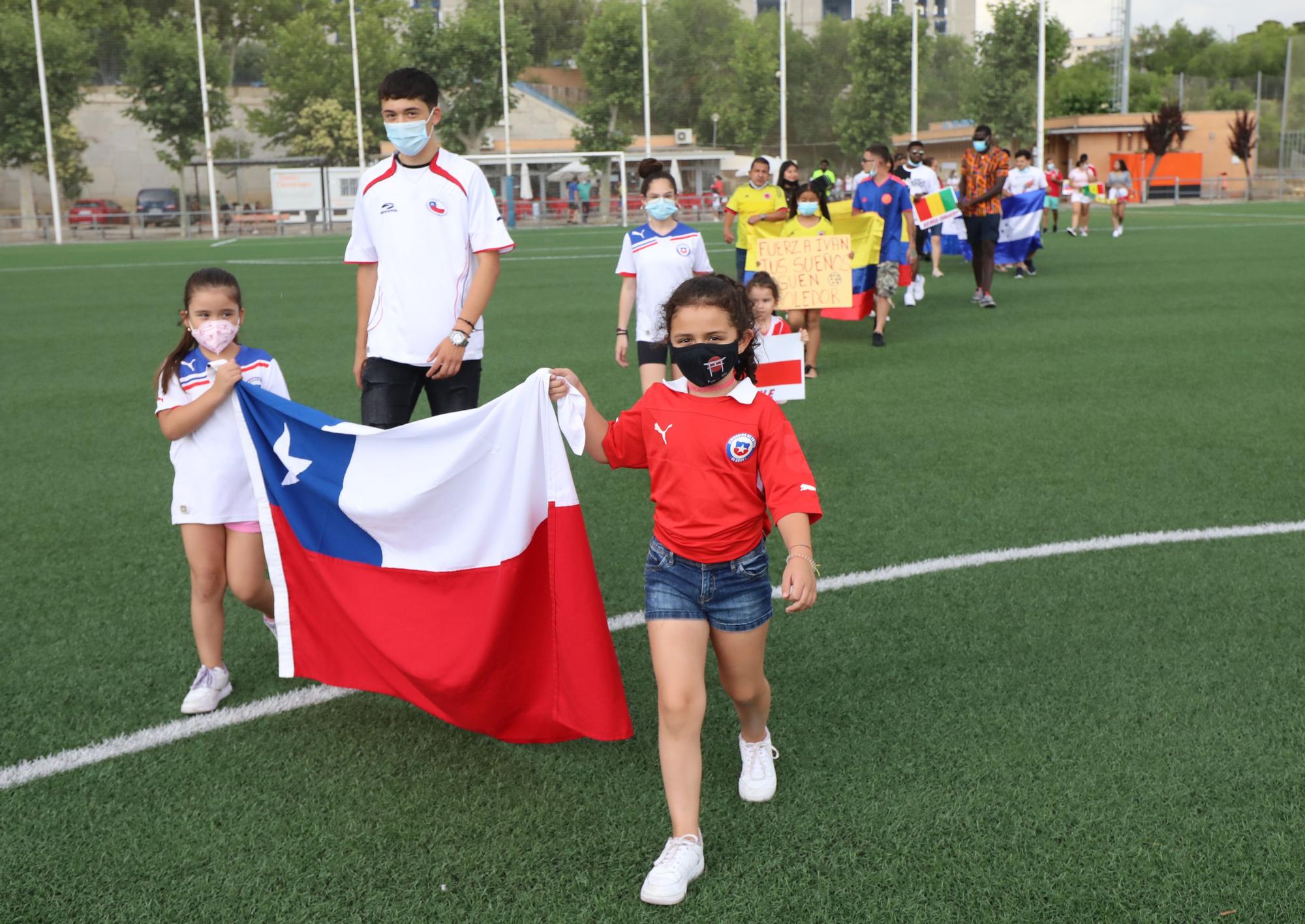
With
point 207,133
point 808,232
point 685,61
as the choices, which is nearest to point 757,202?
point 808,232

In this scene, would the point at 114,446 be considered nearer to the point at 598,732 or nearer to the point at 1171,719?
the point at 598,732

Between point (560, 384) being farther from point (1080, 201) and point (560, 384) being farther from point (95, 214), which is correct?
point (95, 214)

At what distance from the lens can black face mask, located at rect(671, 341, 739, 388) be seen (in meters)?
3.58

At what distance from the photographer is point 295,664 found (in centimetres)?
449

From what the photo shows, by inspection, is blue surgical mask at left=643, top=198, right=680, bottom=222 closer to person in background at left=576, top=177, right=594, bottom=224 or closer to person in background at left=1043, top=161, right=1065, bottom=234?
person in background at left=1043, top=161, right=1065, bottom=234

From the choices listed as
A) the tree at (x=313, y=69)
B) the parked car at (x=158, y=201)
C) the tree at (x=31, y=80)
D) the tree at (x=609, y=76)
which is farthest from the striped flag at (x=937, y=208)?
the tree at (x=313, y=69)

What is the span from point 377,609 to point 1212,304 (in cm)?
1440

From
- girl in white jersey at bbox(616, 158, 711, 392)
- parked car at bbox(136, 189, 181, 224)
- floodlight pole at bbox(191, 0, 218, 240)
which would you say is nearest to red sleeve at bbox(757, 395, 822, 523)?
girl in white jersey at bbox(616, 158, 711, 392)

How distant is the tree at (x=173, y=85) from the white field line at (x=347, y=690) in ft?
181

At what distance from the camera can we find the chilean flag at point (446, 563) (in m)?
4.06

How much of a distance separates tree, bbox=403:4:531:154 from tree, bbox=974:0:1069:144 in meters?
23.9

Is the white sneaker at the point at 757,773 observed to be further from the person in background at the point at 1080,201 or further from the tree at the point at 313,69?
the tree at the point at 313,69

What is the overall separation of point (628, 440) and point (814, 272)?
8.27 m

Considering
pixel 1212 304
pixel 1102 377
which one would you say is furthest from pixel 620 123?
pixel 1102 377
